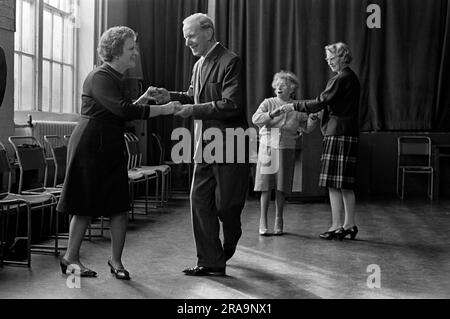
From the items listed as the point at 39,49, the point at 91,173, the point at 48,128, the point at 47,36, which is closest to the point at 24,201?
the point at 91,173

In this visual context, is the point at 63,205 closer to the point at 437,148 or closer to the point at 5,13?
the point at 5,13

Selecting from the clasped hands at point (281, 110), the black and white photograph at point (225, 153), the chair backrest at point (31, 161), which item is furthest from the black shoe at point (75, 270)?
the clasped hands at point (281, 110)

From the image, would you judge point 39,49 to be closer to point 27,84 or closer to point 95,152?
point 27,84

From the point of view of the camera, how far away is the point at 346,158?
219 inches

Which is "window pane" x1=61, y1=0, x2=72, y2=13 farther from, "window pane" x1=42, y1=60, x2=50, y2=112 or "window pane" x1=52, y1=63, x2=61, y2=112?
"window pane" x1=42, y1=60, x2=50, y2=112

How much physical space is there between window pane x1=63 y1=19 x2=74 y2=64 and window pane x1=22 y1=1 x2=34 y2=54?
1.13 metres

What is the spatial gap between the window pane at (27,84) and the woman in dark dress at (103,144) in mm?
3244

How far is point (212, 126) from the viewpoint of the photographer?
13.5 feet

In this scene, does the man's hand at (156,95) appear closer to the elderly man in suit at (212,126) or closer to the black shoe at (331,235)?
the elderly man in suit at (212,126)

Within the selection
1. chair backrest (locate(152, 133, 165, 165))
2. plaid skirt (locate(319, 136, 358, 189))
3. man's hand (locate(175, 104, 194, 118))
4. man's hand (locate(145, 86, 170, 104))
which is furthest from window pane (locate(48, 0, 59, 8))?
man's hand (locate(175, 104, 194, 118))

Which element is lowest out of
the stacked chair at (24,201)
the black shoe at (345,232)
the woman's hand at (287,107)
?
the black shoe at (345,232)

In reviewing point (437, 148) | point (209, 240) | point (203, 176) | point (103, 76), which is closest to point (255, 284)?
point (209, 240)

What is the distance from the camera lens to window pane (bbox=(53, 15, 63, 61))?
25.8 feet

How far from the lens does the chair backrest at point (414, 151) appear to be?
376 inches
